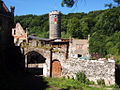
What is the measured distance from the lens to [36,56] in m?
41.3

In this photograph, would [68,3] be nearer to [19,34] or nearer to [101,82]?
[101,82]

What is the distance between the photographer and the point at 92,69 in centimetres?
2708

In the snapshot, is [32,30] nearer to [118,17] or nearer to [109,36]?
[109,36]

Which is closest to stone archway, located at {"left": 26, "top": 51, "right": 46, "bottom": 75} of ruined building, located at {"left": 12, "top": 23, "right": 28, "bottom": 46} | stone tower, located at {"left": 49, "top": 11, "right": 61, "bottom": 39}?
ruined building, located at {"left": 12, "top": 23, "right": 28, "bottom": 46}

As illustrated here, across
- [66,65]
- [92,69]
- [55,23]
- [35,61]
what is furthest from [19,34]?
[55,23]

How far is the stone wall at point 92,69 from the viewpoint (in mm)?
26078

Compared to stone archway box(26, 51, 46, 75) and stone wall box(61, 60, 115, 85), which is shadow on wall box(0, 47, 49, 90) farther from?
stone archway box(26, 51, 46, 75)

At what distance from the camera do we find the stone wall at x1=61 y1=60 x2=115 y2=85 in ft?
85.6

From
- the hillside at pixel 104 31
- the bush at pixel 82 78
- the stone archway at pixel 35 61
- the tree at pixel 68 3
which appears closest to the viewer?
the tree at pixel 68 3

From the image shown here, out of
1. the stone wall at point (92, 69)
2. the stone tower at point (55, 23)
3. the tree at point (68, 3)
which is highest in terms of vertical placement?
the stone tower at point (55, 23)

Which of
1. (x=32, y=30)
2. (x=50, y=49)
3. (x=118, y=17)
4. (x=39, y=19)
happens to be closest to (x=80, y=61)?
(x=50, y=49)

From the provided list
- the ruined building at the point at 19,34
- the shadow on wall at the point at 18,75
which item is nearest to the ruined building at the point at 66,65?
the shadow on wall at the point at 18,75

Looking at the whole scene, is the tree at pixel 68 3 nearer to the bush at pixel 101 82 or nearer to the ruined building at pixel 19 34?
the bush at pixel 101 82

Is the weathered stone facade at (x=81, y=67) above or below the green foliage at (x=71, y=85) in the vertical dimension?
above
